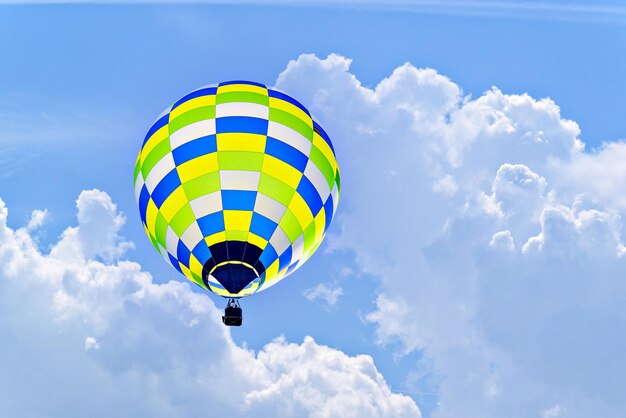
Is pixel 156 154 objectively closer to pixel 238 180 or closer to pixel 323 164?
pixel 238 180

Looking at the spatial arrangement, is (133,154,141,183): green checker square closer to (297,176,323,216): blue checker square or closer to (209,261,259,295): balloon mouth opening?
(209,261,259,295): balloon mouth opening

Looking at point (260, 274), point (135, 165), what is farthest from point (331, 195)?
point (135, 165)

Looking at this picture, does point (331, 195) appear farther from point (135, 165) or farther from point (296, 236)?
point (135, 165)

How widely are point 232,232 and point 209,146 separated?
4.26 metres

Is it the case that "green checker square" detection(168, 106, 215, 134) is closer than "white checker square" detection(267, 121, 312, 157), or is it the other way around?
"white checker square" detection(267, 121, 312, 157)

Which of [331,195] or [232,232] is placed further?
[331,195]

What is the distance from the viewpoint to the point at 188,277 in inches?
1726

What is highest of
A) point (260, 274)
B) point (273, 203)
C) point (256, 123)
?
point (256, 123)

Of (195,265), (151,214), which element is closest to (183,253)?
Answer: (195,265)

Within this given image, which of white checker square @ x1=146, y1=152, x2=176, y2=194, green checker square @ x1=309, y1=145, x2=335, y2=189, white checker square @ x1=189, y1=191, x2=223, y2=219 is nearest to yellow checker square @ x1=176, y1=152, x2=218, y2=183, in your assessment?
white checker square @ x1=146, y1=152, x2=176, y2=194

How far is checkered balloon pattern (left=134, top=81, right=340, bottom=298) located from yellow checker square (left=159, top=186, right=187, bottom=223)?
44 millimetres

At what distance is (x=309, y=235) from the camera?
148ft

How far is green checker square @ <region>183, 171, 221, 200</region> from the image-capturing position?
4262 centimetres

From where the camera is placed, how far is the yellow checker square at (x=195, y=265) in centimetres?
4232
